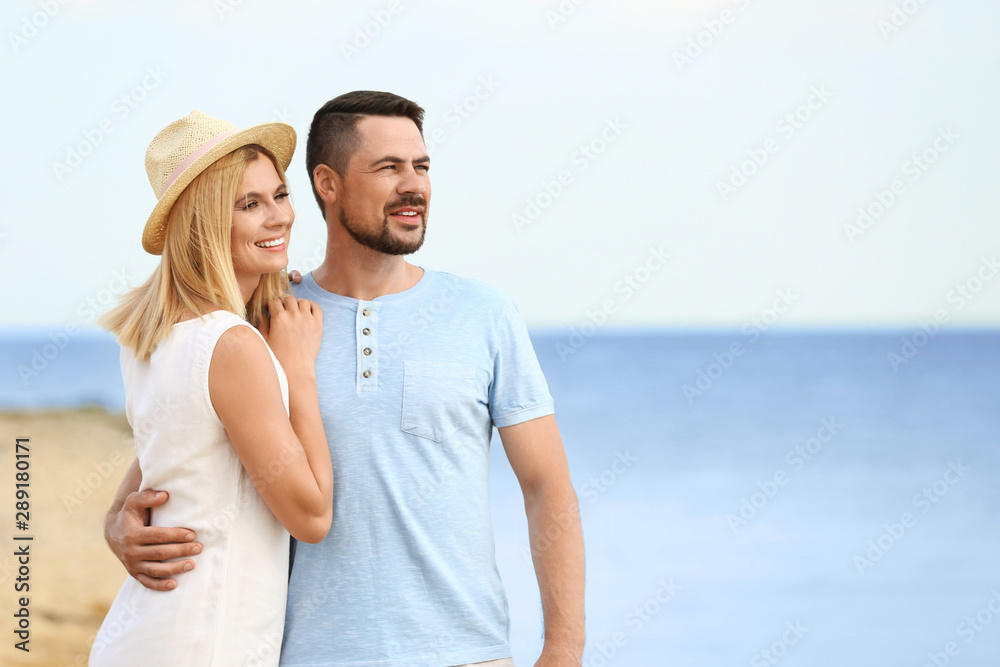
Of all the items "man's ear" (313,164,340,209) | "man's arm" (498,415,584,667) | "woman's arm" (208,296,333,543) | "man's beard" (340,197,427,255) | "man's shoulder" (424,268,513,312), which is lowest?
"man's arm" (498,415,584,667)

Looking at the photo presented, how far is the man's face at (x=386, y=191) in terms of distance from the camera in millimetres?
2258

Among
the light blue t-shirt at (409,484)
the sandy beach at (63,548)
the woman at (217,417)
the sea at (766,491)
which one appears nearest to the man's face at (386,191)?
the light blue t-shirt at (409,484)

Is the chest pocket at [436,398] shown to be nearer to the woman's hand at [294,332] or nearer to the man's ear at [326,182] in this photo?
the woman's hand at [294,332]

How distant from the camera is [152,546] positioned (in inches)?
74.0

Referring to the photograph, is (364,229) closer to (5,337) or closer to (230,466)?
(230,466)

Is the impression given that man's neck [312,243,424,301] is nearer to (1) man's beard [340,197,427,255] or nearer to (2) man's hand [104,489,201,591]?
(1) man's beard [340,197,427,255]

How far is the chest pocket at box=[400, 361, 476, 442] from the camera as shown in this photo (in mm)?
2088

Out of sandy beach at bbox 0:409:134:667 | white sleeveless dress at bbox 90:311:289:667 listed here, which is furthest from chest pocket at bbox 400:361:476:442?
sandy beach at bbox 0:409:134:667

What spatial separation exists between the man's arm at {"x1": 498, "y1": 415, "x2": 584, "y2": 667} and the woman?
498 millimetres

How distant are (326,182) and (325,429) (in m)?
0.64

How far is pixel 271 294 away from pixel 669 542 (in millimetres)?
8045

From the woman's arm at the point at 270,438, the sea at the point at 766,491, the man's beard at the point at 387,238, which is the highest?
the man's beard at the point at 387,238

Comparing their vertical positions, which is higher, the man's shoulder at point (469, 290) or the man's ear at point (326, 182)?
the man's ear at point (326, 182)

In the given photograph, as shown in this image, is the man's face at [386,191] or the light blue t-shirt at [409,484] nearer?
the light blue t-shirt at [409,484]
